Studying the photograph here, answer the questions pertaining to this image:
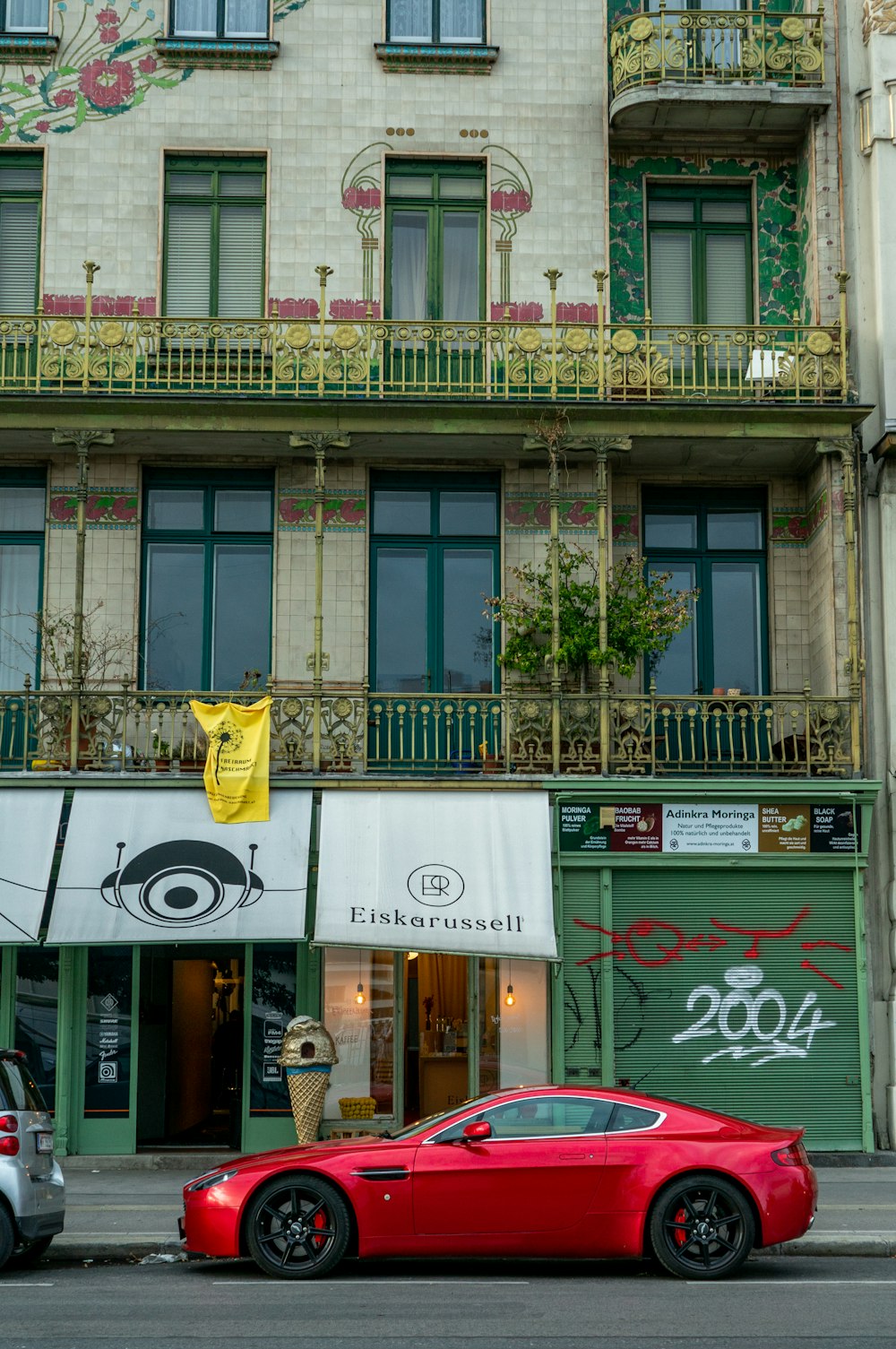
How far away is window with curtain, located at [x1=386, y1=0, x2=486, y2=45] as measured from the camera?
20891 millimetres

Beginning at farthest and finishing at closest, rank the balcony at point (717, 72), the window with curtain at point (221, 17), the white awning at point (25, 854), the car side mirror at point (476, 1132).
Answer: the window with curtain at point (221, 17), the balcony at point (717, 72), the white awning at point (25, 854), the car side mirror at point (476, 1132)

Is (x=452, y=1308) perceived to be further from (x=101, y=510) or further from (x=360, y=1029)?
(x=101, y=510)

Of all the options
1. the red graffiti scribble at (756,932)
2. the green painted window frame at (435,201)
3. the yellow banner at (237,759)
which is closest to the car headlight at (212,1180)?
the yellow banner at (237,759)

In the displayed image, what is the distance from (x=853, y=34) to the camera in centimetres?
2052

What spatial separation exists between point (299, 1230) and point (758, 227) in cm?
1413

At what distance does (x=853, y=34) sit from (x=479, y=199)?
5.00 m

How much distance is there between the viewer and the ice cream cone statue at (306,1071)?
17.4m

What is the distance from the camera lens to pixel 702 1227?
11664 millimetres

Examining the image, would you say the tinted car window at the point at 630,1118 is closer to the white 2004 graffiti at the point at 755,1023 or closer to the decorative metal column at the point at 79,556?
the white 2004 graffiti at the point at 755,1023

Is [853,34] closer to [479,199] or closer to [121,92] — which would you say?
[479,199]

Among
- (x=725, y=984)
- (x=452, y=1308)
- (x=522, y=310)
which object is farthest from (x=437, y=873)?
(x=452, y=1308)

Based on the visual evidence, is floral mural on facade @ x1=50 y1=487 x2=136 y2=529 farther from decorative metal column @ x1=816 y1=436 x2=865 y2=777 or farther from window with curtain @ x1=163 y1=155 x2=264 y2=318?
decorative metal column @ x1=816 y1=436 x2=865 y2=777

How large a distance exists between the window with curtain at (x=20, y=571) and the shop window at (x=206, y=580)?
1.29 m

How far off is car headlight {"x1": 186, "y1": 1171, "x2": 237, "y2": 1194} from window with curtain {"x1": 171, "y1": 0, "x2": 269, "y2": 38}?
572 inches
